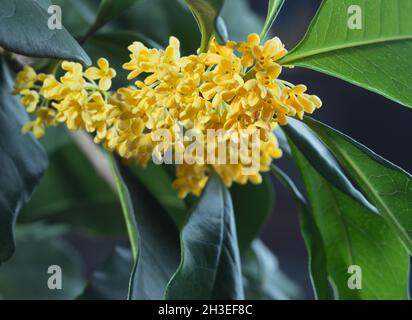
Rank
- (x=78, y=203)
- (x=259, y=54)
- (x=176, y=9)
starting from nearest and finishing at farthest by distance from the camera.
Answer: (x=259, y=54) → (x=176, y=9) → (x=78, y=203)

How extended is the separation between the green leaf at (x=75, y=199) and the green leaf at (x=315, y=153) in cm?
56

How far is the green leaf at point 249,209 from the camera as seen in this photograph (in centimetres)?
88

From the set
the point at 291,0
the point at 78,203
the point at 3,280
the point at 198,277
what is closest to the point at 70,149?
the point at 78,203

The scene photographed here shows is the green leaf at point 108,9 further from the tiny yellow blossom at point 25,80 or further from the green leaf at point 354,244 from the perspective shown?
the green leaf at point 354,244

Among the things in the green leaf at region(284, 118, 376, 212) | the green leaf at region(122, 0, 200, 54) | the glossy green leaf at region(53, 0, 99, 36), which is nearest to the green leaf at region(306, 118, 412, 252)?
the green leaf at region(284, 118, 376, 212)

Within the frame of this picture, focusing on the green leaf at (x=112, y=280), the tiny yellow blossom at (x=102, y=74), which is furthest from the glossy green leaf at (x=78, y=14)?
the tiny yellow blossom at (x=102, y=74)

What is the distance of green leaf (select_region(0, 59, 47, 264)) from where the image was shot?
581mm

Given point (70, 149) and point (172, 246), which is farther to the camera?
point (70, 149)

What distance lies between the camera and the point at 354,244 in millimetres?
665

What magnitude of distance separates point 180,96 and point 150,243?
16cm

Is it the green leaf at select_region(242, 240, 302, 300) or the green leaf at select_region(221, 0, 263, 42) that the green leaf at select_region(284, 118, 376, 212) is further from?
the green leaf at select_region(221, 0, 263, 42)
